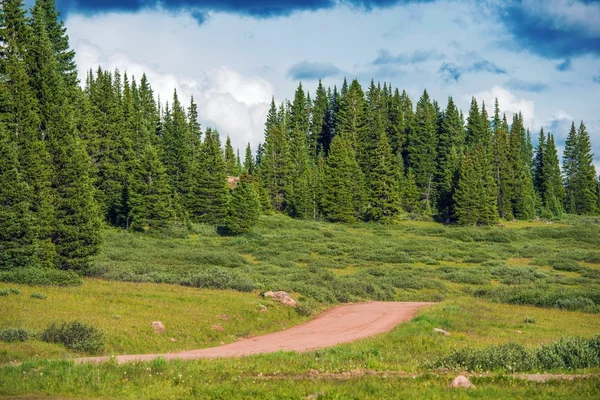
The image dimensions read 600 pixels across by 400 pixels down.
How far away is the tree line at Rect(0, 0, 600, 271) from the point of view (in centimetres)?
2970

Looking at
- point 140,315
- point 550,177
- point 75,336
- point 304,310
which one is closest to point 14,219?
point 140,315

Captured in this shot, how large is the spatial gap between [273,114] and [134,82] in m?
34.2

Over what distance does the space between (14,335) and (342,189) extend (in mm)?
67921

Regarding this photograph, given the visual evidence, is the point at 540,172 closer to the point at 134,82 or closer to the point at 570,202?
the point at 570,202

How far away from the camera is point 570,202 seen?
118000 millimetres

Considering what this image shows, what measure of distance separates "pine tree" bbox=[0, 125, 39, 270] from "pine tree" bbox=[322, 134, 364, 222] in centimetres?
5695

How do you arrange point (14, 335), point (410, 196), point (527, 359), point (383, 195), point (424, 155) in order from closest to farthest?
Result: point (527, 359) < point (14, 335) < point (383, 195) < point (410, 196) < point (424, 155)

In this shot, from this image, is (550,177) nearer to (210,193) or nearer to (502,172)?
(502,172)

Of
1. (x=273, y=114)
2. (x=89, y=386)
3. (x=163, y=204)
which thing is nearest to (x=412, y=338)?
(x=89, y=386)

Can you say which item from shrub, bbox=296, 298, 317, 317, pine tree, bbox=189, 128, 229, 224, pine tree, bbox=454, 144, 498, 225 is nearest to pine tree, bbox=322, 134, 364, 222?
pine tree, bbox=454, 144, 498, 225

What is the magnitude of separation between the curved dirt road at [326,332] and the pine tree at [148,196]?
37.6 metres

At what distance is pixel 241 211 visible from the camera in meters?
63.6

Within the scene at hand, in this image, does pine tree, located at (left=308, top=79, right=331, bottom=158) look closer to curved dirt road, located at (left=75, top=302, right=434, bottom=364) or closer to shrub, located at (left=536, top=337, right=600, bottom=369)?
curved dirt road, located at (left=75, top=302, right=434, bottom=364)

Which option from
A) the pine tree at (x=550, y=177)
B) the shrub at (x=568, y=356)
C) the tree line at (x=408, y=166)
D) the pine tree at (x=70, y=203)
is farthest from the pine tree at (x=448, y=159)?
the shrub at (x=568, y=356)
